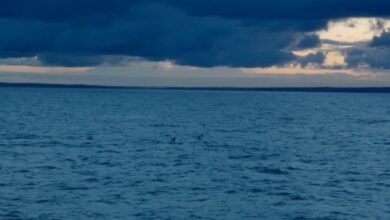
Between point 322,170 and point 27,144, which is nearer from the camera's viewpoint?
point 322,170

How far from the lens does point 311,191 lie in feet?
145

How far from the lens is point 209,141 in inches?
3196

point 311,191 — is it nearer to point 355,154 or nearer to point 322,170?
point 322,170

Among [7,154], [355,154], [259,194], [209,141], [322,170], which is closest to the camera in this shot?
[259,194]

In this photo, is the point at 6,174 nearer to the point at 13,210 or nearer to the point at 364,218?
the point at 13,210

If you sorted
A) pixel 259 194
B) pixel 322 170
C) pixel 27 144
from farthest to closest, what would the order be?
pixel 27 144 → pixel 322 170 → pixel 259 194

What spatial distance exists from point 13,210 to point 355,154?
44264mm

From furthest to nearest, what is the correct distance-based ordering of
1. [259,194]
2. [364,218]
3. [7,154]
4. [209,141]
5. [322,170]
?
[209,141] < [7,154] < [322,170] < [259,194] < [364,218]

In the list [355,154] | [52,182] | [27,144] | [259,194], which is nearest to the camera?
[259,194]

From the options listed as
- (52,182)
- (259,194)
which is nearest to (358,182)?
(259,194)

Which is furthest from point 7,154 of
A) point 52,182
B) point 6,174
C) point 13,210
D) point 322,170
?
point 322,170

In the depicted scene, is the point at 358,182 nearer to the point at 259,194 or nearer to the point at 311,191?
the point at 311,191

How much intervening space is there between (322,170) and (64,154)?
29.5 meters

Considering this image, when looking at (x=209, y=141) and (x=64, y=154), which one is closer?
(x=64, y=154)
